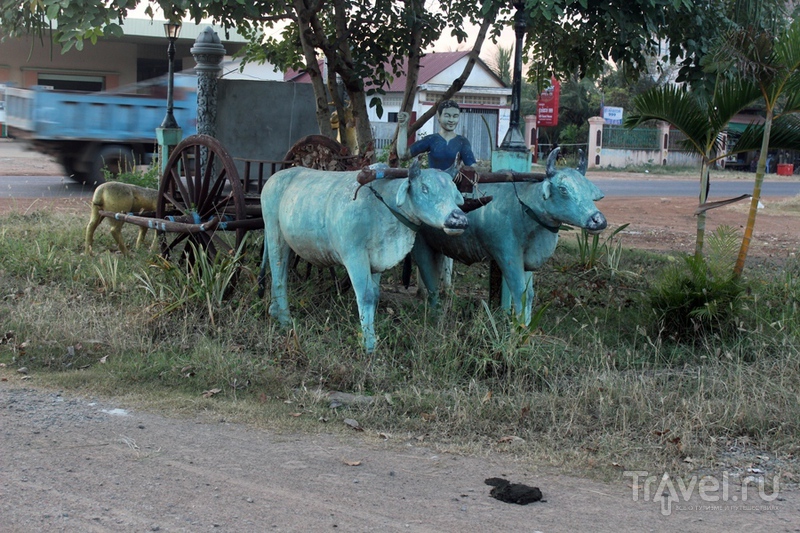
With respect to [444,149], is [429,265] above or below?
below

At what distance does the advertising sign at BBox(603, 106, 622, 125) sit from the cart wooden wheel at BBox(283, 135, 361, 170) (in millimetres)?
28582

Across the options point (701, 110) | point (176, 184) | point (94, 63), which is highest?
point (94, 63)

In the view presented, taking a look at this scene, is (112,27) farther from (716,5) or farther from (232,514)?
(716,5)

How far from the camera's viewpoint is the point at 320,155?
7891mm

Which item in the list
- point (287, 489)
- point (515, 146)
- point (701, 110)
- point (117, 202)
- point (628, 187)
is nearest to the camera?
point (287, 489)

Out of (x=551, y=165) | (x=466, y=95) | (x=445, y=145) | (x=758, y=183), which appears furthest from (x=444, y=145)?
(x=466, y=95)

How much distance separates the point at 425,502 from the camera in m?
4.14

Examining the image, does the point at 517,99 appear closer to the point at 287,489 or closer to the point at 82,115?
the point at 287,489

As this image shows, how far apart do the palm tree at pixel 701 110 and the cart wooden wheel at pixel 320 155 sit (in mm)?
2558

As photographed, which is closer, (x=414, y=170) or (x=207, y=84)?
(x=414, y=170)

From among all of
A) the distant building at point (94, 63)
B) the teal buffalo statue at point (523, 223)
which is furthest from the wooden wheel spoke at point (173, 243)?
the distant building at point (94, 63)

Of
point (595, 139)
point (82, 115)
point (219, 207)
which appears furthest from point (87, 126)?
point (595, 139)

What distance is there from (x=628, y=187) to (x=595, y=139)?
8.85 meters

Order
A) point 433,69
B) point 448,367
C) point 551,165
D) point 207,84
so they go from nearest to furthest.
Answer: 1. point 448,367
2. point 551,165
3. point 207,84
4. point 433,69
